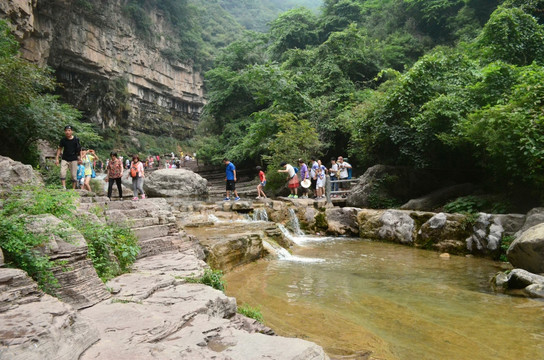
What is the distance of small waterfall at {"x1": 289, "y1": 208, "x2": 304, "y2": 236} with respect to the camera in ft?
39.6

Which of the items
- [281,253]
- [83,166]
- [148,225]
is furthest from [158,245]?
[83,166]

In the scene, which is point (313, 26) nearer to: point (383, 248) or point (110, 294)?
point (383, 248)

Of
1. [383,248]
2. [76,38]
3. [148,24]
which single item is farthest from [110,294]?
[148,24]

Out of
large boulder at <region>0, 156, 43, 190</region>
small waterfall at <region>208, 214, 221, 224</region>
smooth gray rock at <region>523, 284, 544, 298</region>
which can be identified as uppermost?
large boulder at <region>0, 156, 43, 190</region>

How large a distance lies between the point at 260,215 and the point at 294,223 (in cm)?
123

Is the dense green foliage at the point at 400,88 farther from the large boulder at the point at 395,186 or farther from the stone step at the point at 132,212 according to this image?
the stone step at the point at 132,212

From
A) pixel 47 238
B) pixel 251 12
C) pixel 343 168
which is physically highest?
pixel 251 12

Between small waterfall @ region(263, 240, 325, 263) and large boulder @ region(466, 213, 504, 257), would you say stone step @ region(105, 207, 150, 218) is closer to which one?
small waterfall @ region(263, 240, 325, 263)

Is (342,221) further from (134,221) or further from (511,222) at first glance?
(134,221)

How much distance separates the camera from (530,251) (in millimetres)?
6285

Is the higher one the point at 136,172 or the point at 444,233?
the point at 136,172

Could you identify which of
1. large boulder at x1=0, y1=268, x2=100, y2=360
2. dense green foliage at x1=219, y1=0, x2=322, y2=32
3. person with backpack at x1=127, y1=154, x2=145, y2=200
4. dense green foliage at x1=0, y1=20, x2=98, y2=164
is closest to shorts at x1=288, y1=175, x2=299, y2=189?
person with backpack at x1=127, y1=154, x2=145, y2=200

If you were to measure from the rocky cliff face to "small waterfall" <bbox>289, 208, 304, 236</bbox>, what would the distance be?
16777 millimetres

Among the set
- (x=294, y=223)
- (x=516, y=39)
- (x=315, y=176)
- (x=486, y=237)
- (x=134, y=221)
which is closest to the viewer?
(x=134, y=221)
